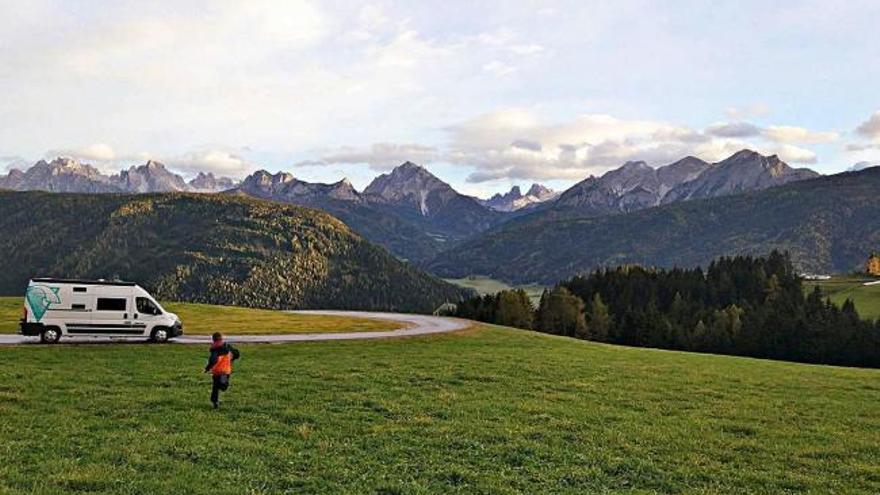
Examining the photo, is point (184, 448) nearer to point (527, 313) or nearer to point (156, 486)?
point (156, 486)

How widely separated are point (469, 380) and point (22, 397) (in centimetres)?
1919

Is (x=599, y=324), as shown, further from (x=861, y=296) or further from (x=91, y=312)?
(x=91, y=312)

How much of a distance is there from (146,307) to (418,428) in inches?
1216

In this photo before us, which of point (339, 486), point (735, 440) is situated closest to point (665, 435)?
point (735, 440)

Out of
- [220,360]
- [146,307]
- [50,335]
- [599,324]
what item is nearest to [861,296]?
[599,324]

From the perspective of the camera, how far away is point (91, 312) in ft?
145

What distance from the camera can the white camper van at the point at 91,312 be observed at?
43.1 metres

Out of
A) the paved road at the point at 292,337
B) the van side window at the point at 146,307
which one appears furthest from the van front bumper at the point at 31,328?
the van side window at the point at 146,307

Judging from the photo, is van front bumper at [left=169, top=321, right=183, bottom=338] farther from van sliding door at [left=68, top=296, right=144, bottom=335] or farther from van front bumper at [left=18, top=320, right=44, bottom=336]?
van front bumper at [left=18, top=320, right=44, bottom=336]

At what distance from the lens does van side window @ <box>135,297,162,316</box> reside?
45781mm

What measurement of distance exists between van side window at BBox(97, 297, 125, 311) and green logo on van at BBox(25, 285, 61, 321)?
2441mm

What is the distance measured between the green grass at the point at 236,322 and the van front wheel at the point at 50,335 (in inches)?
453

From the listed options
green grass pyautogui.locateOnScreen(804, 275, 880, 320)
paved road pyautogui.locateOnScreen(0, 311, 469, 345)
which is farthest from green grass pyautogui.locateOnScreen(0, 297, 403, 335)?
green grass pyautogui.locateOnScreen(804, 275, 880, 320)

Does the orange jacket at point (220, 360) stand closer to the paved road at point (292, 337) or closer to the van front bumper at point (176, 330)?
the paved road at point (292, 337)
